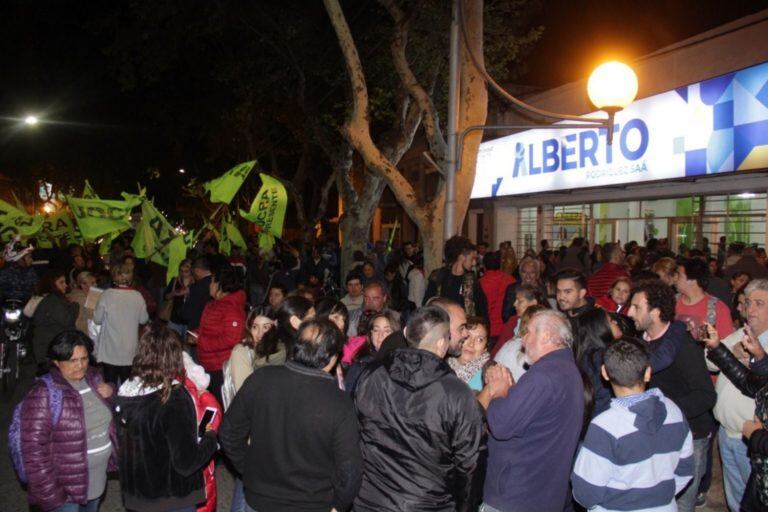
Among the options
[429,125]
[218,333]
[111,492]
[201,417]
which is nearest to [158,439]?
[201,417]

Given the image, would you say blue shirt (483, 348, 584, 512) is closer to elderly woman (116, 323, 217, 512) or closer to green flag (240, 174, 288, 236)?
elderly woman (116, 323, 217, 512)

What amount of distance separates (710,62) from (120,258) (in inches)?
440

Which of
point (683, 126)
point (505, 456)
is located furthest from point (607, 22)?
point (505, 456)

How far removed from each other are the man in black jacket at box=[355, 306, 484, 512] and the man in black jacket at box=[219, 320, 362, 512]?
0.13m

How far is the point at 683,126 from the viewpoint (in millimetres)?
11648

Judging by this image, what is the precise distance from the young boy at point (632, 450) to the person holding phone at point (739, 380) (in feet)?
2.72

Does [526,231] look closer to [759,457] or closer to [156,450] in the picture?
[759,457]

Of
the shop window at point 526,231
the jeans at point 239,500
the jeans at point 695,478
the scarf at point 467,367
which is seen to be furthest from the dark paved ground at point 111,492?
the shop window at point 526,231

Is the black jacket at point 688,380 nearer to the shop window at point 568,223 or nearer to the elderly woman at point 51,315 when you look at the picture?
the elderly woman at point 51,315

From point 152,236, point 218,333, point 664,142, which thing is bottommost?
point 218,333

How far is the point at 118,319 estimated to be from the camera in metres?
7.11

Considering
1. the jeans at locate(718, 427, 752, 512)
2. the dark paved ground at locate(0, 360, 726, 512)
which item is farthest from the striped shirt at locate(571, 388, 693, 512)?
the dark paved ground at locate(0, 360, 726, 512)

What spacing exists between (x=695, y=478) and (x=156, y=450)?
3.48m

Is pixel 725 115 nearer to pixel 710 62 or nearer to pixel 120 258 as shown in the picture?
pixel 710 62
